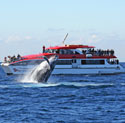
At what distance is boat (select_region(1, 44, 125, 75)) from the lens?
67.4 meters

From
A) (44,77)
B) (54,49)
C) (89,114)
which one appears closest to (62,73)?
(54,49)

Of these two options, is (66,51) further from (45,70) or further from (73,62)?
(45,70)

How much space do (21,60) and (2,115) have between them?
4461 centimetres

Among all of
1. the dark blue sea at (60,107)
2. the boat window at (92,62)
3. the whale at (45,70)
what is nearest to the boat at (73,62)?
the boat window at (92,62)

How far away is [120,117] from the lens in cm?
2239

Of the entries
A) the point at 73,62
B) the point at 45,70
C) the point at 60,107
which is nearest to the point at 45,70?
the point at 45,70

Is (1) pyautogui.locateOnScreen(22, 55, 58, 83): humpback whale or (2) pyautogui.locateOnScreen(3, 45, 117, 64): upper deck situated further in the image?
(2) pyautogui.locateOnScreen(3, 45, 117, 64): upper deck

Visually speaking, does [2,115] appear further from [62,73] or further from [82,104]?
[62,73]

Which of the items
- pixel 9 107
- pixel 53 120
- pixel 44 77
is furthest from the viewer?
pixel 44 77

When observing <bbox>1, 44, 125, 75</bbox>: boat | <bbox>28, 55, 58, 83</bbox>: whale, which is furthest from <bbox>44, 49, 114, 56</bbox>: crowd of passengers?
<bbox>28, 55, 58, 83</bbox>: whale

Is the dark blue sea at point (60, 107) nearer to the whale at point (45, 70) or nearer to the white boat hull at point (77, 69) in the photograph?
the whale at point (45, 70)

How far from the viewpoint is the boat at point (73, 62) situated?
67375 mm

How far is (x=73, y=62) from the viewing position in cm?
6831

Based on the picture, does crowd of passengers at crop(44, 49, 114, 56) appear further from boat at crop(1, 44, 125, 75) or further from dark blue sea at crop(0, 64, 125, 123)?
dark blue sea at crop(0, 64, 125, 123)
